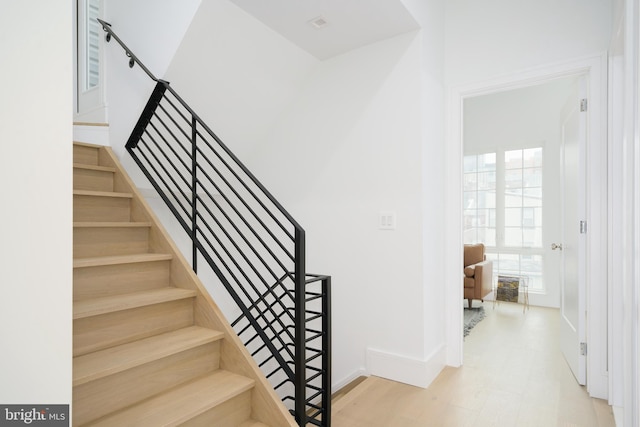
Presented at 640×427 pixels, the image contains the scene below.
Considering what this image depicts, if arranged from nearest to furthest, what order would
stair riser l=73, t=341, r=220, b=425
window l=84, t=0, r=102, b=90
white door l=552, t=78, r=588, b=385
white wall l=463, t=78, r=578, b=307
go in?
stair riser l=73, t=341, r=220, b=425 → white door l=552, t=78, r=588, b=385 → window l=84, t=0, r=102, b=90 → white wall l=463, t=78, r=578, b=307

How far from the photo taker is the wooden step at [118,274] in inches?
72.0

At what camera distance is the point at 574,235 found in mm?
2742

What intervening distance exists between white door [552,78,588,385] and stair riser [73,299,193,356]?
2569mm

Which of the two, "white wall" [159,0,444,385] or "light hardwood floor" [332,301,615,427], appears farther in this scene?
"white wall" [159,0,444,385]

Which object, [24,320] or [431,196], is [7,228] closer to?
[24,320]

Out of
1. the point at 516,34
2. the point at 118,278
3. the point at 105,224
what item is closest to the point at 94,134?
the point at 105,224

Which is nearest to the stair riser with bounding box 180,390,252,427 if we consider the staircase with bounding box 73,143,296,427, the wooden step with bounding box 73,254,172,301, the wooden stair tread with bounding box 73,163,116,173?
the staircase with bounding box 73,143,296,427

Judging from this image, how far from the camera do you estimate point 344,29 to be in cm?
259

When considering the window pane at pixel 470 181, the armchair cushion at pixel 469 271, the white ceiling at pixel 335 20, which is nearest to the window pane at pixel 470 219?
the window pane at pixel 470 181

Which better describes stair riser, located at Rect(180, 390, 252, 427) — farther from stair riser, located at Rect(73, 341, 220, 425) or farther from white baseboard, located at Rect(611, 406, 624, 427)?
white baseboard, located at Rect(611, 406, 624, 427)

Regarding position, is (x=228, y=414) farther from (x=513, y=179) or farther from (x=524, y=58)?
(x=513, y=179)

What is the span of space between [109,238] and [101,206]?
0.93 ft

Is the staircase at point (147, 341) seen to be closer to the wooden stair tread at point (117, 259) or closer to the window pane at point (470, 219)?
the wooden stair tread at point (117, 259)

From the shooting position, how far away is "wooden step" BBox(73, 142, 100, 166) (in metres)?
2.60
